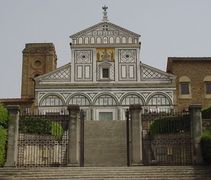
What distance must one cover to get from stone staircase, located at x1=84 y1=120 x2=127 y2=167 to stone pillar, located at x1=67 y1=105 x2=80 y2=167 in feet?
6.23

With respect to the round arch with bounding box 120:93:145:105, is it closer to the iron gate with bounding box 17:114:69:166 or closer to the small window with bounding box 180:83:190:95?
the small window with bounding box 180:83:190:95

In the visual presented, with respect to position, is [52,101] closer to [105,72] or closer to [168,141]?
[105,72]

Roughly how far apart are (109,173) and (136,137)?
412cm

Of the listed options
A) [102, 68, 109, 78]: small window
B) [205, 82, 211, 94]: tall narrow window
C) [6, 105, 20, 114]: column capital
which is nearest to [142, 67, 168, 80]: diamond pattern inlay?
[102, 68, 109, 78]: small window

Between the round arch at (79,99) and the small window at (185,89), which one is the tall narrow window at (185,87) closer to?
the small window at (185,89)

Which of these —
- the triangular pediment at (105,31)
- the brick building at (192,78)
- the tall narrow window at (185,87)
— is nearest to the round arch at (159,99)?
the brick building at (192,78)

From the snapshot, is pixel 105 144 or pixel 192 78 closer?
pixel 105 144

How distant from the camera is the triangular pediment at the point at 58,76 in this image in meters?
45.7

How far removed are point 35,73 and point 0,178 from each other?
1640 inches

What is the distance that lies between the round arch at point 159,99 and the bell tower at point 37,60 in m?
19.0

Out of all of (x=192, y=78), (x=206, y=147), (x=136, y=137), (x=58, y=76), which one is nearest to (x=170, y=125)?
(x=136, y=137)


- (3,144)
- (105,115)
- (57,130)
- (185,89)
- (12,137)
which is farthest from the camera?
(185,89)

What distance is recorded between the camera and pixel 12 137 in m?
22.9

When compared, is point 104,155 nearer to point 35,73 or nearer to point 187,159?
point 187,159
